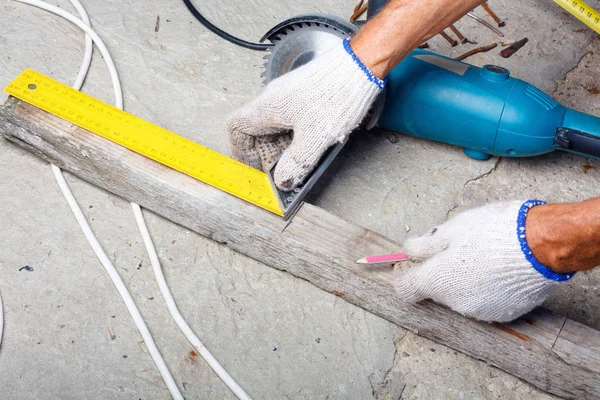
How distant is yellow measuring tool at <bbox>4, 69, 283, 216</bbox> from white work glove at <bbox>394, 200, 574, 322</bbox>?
1.63 ft

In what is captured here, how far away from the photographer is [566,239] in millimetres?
1609

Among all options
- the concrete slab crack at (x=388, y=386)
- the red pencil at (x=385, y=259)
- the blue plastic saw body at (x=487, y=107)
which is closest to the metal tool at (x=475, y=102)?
the blue plastic saw body at (x=487, y=107)

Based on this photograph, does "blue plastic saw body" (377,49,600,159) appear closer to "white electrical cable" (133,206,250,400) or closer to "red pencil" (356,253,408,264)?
"red pencil" (356,253,408,264)

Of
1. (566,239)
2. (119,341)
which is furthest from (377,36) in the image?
(119,341)

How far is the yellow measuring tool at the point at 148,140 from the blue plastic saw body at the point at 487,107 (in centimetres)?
60

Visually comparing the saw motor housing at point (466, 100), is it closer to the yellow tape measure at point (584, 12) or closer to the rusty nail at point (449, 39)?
the rusty nail at point (449, 39)

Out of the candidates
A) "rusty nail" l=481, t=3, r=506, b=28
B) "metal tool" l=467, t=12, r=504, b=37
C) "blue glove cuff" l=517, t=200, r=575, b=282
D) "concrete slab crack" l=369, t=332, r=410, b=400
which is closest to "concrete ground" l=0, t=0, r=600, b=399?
"concrete slab crack" l=369, t=332, r=410, b=400

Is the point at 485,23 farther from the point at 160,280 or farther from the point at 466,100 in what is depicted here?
the point at 160,280

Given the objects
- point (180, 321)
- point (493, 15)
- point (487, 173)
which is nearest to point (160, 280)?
point (180, 321)

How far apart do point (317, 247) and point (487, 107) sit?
0.78 m

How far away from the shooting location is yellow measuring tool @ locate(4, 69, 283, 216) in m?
2.13

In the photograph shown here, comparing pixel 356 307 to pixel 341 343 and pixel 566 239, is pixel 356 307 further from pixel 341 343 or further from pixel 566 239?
pixel 566 239

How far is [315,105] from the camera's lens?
2.00 m

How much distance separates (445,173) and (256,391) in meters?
1.09
